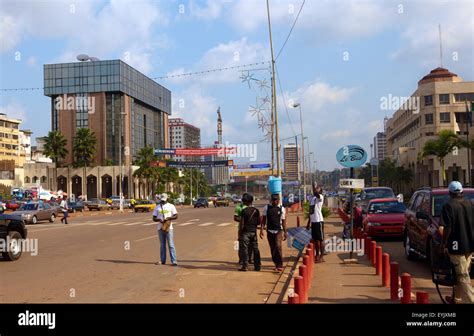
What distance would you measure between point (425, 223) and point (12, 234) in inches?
433

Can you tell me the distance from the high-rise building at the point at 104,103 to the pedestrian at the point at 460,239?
305ft

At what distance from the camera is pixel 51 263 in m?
14.7

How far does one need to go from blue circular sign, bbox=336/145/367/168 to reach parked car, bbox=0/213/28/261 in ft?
30.0

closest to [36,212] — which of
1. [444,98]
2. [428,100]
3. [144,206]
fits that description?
[144,206]

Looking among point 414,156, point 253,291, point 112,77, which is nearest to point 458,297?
point 253,291

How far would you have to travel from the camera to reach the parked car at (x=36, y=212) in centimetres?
3538

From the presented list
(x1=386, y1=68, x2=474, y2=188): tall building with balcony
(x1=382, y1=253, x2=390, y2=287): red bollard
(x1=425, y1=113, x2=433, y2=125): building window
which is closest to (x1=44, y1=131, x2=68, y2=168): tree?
(x1=386, y1=68, x2=474, y2=188): tall building with balcony

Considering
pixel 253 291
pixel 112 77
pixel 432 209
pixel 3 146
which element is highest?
pixel 112 77

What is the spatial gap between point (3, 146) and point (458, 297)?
430 ft

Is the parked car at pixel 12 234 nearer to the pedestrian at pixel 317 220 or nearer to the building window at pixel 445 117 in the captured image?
the pedestrian at pixel 317 220

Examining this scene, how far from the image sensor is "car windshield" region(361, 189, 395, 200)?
2749 centimetres

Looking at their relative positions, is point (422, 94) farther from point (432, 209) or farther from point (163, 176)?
point (432, 209)

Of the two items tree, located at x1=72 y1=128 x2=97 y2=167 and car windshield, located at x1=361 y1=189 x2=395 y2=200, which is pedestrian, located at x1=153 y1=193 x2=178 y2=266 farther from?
tree, located at x1=72 y1=128 x2=97 y2=167

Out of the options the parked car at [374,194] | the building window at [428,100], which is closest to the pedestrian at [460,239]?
the parked car at [374,194]
